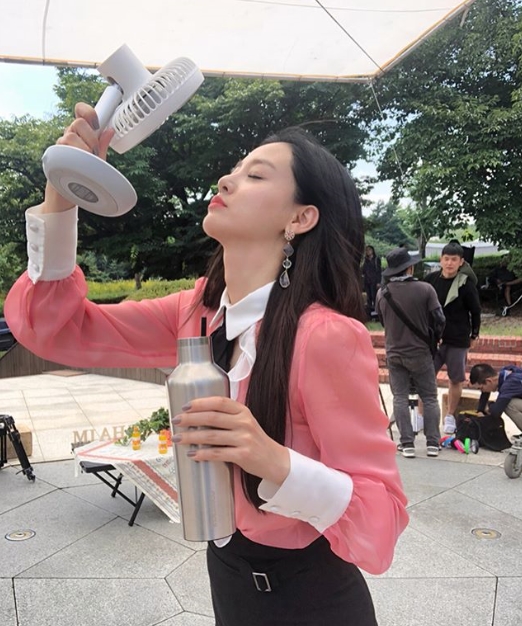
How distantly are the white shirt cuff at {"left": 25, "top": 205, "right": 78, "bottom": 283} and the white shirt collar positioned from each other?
1.16ft

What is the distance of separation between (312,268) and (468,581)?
2.64m

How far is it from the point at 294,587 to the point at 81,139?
0.98m

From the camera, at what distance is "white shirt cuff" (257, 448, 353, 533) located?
0.80m

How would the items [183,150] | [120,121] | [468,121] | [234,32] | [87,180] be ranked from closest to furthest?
1. [87,180]
2. [120,121]
3. [234,32]
4. [468,121]
5. [183,150]

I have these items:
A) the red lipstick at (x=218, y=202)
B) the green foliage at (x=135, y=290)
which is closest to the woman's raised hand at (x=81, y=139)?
the red lipstick at (x=218, y=202)

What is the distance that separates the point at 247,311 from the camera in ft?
3.54

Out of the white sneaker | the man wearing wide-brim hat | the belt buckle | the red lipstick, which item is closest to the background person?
the man wearing wide-brim hat

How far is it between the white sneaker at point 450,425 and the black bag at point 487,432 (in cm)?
37

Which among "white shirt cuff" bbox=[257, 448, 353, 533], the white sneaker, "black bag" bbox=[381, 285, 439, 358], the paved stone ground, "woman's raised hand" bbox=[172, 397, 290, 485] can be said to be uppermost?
"woman's raised hand" bbox=[172, 397, 290, 485]

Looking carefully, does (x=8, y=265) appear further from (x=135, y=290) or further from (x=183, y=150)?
(x=183, y=150)

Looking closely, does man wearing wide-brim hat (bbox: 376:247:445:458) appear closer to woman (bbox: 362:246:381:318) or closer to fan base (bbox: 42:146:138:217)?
fan base (bbox: 42:146:138:217)

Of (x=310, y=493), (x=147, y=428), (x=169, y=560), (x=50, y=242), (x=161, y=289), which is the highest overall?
(x=50, y=242)

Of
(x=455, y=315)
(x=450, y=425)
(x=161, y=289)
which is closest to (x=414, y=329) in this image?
(x=455, y=315)

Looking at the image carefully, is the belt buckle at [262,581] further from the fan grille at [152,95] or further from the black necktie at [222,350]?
the fan grille at [152,95]
